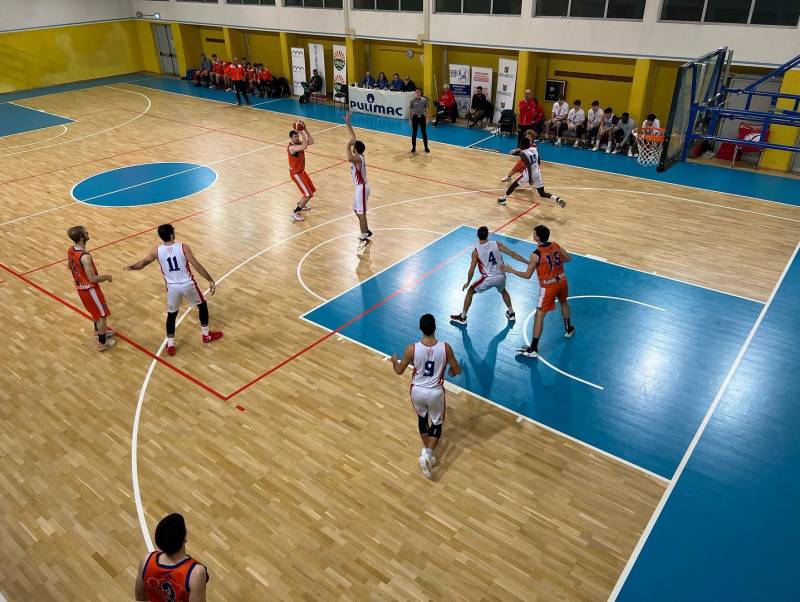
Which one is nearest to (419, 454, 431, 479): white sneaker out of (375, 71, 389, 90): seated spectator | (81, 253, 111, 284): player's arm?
(81, 253, 111, 284): player's arm

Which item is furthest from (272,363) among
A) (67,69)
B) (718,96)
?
(67,69)

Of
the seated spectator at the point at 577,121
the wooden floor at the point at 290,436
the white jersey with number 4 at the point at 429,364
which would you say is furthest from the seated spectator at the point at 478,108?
the white jersey with number 4 at the point at 429,364

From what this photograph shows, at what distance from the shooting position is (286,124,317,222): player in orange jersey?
37.9 feet

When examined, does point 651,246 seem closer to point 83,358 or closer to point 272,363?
point 272,363

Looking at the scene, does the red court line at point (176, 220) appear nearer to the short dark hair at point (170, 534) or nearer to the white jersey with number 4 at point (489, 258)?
the white jersey with number 4 at point (489, 258)

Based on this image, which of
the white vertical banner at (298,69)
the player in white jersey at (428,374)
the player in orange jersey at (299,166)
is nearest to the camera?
the player in white jersey at (428,374)

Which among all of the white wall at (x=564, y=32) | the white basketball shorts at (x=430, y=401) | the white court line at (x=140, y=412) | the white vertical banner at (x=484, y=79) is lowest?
the white court line at (x=140, y=412)

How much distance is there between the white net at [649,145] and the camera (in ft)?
48.6

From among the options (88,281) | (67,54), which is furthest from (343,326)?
(67,54)

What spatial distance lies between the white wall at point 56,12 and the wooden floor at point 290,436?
16.9 m

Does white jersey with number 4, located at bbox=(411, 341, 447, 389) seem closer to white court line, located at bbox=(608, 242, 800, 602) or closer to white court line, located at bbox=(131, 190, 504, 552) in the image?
white court line, located at bbox=(608, 242, 800, 602)

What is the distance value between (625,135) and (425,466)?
13.2m

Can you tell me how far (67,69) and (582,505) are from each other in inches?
1160

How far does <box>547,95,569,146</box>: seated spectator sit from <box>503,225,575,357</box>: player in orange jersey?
10.7 meters
